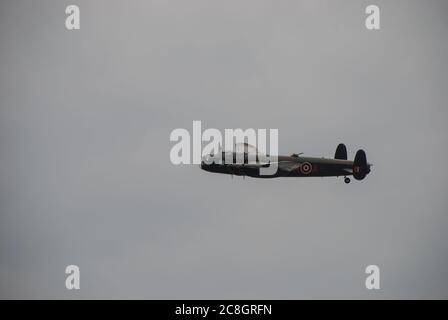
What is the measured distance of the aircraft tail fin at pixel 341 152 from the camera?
100 metres

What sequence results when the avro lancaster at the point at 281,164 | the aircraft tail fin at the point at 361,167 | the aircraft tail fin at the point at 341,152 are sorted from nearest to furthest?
the aircraft tail fin at the point at 361,167
the avro lancaster at the point at 281,164
the aircraft tail fin at the point at 341,152

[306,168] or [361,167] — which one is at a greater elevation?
[306,168]

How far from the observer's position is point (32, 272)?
100 m

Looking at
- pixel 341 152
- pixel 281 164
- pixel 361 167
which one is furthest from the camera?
pixel 341 152

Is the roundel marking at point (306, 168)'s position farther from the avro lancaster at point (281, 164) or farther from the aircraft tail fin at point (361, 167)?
the aircraft tail fin at point (361, 167)

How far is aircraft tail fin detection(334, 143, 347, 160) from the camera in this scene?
100250mm

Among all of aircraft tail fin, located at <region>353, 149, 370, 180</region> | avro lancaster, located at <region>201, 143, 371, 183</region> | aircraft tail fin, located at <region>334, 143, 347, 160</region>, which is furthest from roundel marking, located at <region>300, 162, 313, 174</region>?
aircraft tail fin, located at <region>353, 149, 370, 180</region>

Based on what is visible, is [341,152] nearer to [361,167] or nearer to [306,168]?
[306,168]

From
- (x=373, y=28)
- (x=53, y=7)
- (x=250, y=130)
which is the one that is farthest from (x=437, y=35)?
(x=53, y=7)

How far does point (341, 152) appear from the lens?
10044 cm

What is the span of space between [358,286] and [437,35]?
2380 cm

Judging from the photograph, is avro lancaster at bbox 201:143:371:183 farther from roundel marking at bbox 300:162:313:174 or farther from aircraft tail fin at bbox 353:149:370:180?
aircraft tail fin at bbox 353:149:370:180

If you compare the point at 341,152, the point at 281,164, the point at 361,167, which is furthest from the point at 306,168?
the point at 361,167

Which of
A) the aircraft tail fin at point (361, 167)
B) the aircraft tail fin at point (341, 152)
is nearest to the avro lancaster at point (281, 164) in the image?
the aircraft tail fin at point (341, 152)
